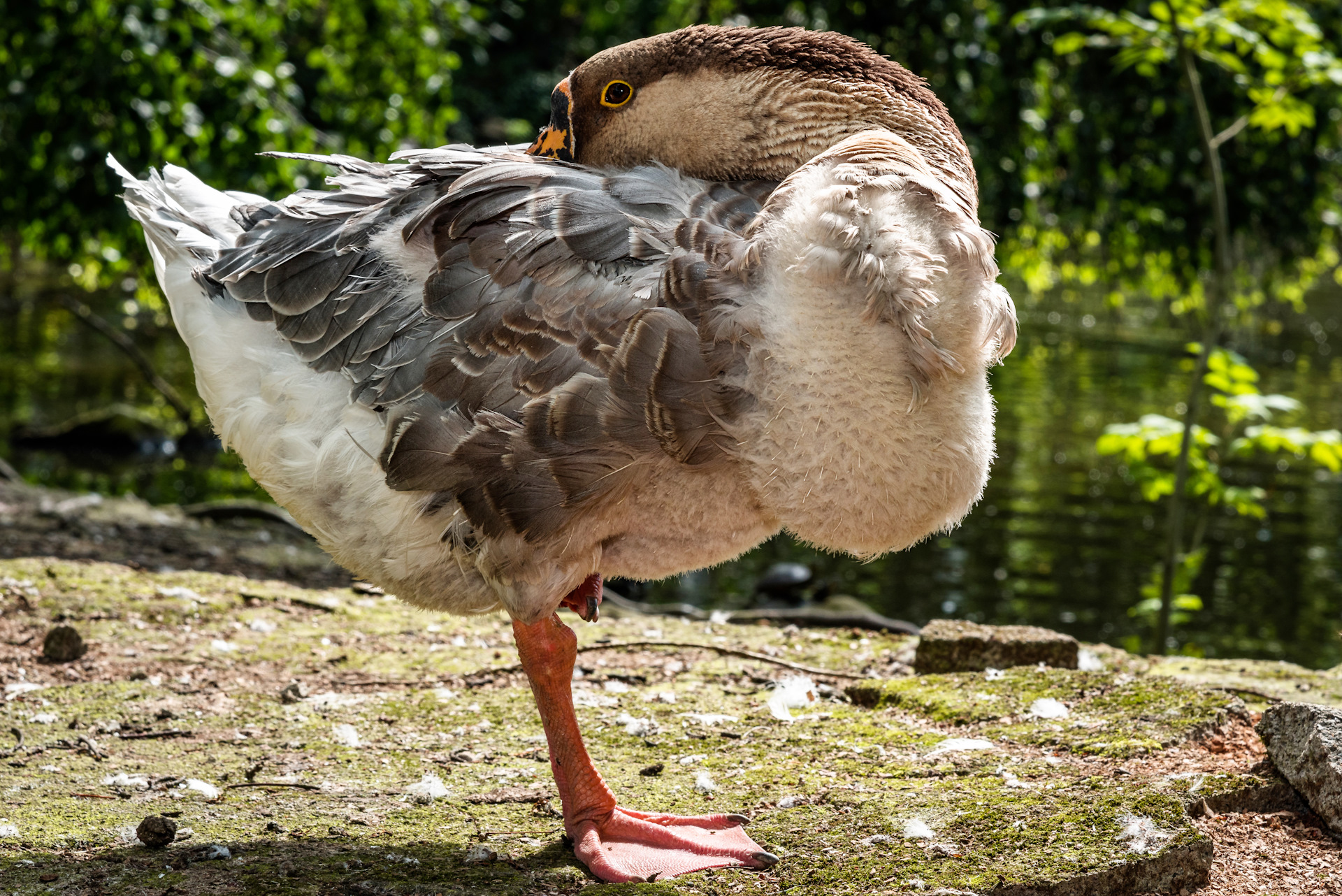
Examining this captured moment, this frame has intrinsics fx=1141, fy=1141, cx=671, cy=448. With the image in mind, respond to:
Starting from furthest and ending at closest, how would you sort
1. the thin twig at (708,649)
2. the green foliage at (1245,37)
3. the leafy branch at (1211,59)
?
the leafy branch at (1211,59), the green foliage at (1245,37), the thin twig at (708,649)

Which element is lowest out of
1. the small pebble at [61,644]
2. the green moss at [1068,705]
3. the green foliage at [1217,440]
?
the small pebble at [61,644]

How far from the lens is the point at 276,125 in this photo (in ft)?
27.5

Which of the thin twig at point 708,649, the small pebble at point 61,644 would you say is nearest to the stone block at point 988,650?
the thin twig at point 708,649

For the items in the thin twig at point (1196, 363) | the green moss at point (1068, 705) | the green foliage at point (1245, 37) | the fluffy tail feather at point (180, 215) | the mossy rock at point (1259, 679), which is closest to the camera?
the green moss at point (1068, 705)

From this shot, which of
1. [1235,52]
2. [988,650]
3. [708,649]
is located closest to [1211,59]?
[1235,52]

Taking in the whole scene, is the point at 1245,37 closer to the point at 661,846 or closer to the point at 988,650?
the point at 988,650

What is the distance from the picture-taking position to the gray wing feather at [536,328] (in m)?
2.76

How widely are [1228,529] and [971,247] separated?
10.2 metres

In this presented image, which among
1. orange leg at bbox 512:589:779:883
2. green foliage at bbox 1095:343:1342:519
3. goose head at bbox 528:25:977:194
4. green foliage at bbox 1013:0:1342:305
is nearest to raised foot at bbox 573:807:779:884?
orange leg at bbox 512:589:779:883

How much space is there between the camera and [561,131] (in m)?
3.37

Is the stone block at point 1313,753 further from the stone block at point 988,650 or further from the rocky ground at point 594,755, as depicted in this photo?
the stone block at point 988,650

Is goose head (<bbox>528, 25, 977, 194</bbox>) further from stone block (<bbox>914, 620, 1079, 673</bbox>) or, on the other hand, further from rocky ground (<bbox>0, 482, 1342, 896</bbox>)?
stone block (<bbox>914, 620, 1079, 673</bbox>)

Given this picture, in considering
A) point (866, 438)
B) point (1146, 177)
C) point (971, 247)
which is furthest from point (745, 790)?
point (1146, 177)

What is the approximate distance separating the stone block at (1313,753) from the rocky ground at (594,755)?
72 millimetres
